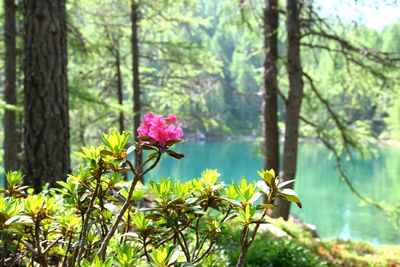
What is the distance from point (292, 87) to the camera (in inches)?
253

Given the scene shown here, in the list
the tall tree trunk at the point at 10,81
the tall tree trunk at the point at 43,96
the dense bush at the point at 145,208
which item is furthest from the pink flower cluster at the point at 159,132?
the tall tree trunk at the point at 10,81

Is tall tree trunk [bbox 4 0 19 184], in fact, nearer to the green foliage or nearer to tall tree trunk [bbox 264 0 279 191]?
tall tree trunk [bbox 264 0 279 191]

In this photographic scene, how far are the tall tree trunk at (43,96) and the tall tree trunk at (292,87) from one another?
357 cm

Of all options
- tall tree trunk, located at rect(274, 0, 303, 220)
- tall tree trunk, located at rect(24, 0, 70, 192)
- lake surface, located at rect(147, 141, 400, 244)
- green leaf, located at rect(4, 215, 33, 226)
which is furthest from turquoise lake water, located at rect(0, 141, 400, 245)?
tall tree trunk, located at rect(274, 0, 303, 220)

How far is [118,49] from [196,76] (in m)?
2.12

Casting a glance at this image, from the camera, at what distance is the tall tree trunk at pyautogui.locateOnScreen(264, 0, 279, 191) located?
7477mm

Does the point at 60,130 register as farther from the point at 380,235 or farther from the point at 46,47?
the point at 380,235

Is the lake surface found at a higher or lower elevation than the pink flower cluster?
lower

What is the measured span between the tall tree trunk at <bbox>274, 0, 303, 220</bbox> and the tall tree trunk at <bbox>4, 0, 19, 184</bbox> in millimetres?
4047

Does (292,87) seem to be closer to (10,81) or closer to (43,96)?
(43,96)

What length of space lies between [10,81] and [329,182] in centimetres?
2289

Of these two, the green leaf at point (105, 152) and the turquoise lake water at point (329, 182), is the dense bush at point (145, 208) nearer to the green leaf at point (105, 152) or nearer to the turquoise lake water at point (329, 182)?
the green leaf at point (105, 152)

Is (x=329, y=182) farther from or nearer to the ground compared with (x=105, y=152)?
nearer to the ground

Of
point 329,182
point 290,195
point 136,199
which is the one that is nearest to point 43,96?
point 136,199
